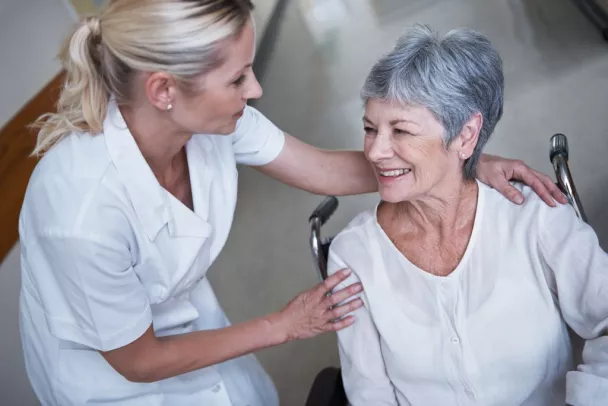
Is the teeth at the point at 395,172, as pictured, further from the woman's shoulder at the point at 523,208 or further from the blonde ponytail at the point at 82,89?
the blonde ponytail at the point at 82,89

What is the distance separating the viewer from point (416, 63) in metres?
1.39

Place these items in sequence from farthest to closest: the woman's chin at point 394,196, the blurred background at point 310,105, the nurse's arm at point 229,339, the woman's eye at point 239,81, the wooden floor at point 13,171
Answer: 1. the blurred background at point 310,105
2. the wooden floor at point 13,171
3. the woman's chin at point 394,196
4. the nurse's arm at point 229,339
5. the woman's eye at point 239,81

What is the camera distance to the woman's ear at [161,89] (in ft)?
3.93

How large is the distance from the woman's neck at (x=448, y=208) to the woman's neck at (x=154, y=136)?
1.91 feet

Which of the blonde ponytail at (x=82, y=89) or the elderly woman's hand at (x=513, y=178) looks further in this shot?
the elderly woman's hand at (x=513, y=178)

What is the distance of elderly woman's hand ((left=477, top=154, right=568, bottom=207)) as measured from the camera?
1.48m

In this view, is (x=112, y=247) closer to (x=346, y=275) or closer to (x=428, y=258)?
(x=346, y=275)

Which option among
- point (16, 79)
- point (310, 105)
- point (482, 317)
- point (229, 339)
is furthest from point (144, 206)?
point (310, 105)

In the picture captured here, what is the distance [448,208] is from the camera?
62.0 inches

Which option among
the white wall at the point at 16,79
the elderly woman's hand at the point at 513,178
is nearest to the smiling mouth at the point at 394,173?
the elderly woman's hand at the point at 513,178

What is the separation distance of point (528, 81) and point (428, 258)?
233cm

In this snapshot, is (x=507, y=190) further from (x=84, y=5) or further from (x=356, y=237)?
(x=84, y=5)

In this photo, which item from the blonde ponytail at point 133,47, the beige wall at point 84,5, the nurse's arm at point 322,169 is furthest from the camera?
the beige wall at point 84,5

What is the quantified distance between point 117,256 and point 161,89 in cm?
33
